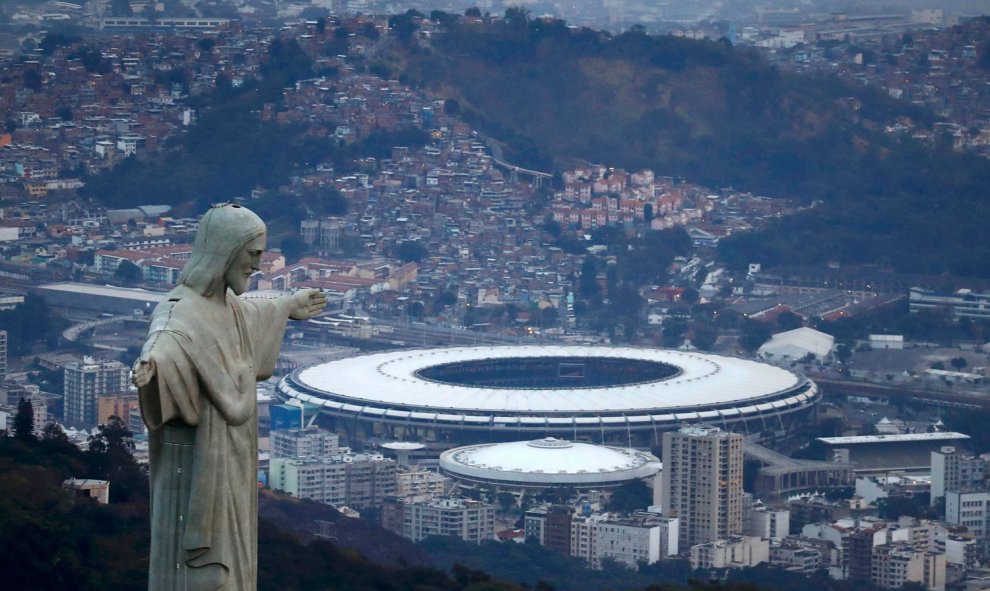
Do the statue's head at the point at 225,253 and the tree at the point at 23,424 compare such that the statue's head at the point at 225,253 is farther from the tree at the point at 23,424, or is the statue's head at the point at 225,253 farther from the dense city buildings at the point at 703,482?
the dense city buildings at the point at 703,482

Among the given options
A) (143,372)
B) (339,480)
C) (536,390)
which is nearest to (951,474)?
(536,390)

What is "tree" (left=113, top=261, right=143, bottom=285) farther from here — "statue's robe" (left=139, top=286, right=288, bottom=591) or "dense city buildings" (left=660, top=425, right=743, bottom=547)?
"statue's robe" (left=139, top=286, right=288, bottom=591)

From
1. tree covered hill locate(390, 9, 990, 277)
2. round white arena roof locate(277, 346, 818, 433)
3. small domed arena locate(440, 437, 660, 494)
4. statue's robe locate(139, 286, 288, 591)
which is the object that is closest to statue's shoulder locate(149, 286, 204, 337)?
statue's robe locate(139, 286, 288, 591)

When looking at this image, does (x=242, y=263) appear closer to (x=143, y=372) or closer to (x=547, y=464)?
(x=143, y=372)

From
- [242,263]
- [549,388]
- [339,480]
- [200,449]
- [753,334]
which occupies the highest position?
[242,263]

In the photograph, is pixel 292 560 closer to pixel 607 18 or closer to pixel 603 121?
pixel 603 121

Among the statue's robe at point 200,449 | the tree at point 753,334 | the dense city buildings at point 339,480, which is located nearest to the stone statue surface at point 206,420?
the statue's robe at point 200,449
